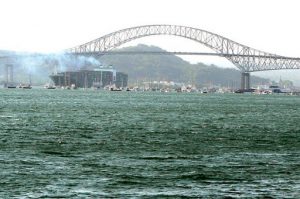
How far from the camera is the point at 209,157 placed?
1561 inches

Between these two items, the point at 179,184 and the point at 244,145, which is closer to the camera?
the point at 179,184

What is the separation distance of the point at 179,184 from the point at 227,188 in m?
1.82

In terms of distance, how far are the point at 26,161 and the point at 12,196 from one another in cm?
923

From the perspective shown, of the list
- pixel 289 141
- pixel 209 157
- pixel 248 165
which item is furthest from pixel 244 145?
pixel 248 165

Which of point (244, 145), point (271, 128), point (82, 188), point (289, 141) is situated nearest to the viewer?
point (82, 188)

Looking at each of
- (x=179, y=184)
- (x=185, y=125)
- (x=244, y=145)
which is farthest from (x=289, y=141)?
(x=179, y=184)

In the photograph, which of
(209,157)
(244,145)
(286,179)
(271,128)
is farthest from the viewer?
(271,128)

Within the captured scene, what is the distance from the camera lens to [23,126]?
62.2 metres

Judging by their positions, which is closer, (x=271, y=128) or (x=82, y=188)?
(x=82, y=188)

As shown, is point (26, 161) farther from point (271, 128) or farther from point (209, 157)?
point (271, 128)

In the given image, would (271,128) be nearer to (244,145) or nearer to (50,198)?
(244,145)

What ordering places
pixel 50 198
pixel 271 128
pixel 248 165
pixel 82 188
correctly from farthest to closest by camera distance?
pixel 271 128 < pixel 248 165 < pixel 82 188 < pixel 50 198

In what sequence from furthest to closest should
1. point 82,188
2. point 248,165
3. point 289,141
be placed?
point 289,141 < point 248,165 < point 82,188

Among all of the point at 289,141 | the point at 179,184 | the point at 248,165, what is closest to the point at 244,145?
the point at 289,141
